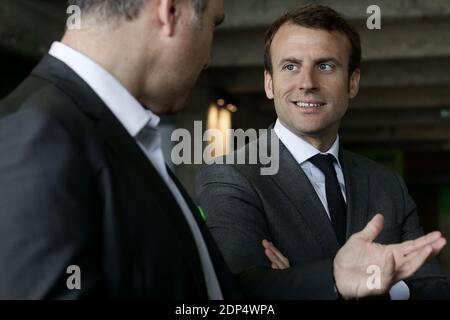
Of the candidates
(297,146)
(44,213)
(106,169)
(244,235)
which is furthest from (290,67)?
(44,213)

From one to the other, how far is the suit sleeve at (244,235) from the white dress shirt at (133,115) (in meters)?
0.38

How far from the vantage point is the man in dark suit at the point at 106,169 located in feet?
3.24

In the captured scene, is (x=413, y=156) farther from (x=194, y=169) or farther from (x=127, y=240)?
(x=127, y=240)

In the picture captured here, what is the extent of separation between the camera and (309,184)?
233cm

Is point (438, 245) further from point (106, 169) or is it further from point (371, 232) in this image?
point (106, 169)

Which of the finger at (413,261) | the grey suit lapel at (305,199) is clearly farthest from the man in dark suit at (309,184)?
the finger at (413,261)

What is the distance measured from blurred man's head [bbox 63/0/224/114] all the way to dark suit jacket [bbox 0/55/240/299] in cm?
8

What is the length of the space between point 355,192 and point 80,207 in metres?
1.54

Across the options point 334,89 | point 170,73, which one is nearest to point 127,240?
point 170,73

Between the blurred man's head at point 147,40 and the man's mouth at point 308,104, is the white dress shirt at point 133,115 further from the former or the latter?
the man's mouth at point 308,104

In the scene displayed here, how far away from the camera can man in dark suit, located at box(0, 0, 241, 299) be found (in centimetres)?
99

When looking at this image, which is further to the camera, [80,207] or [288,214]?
[288,214]

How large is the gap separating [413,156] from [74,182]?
2278 centimetres

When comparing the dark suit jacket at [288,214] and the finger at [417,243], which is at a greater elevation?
the dark suit jacket at [288,214]
